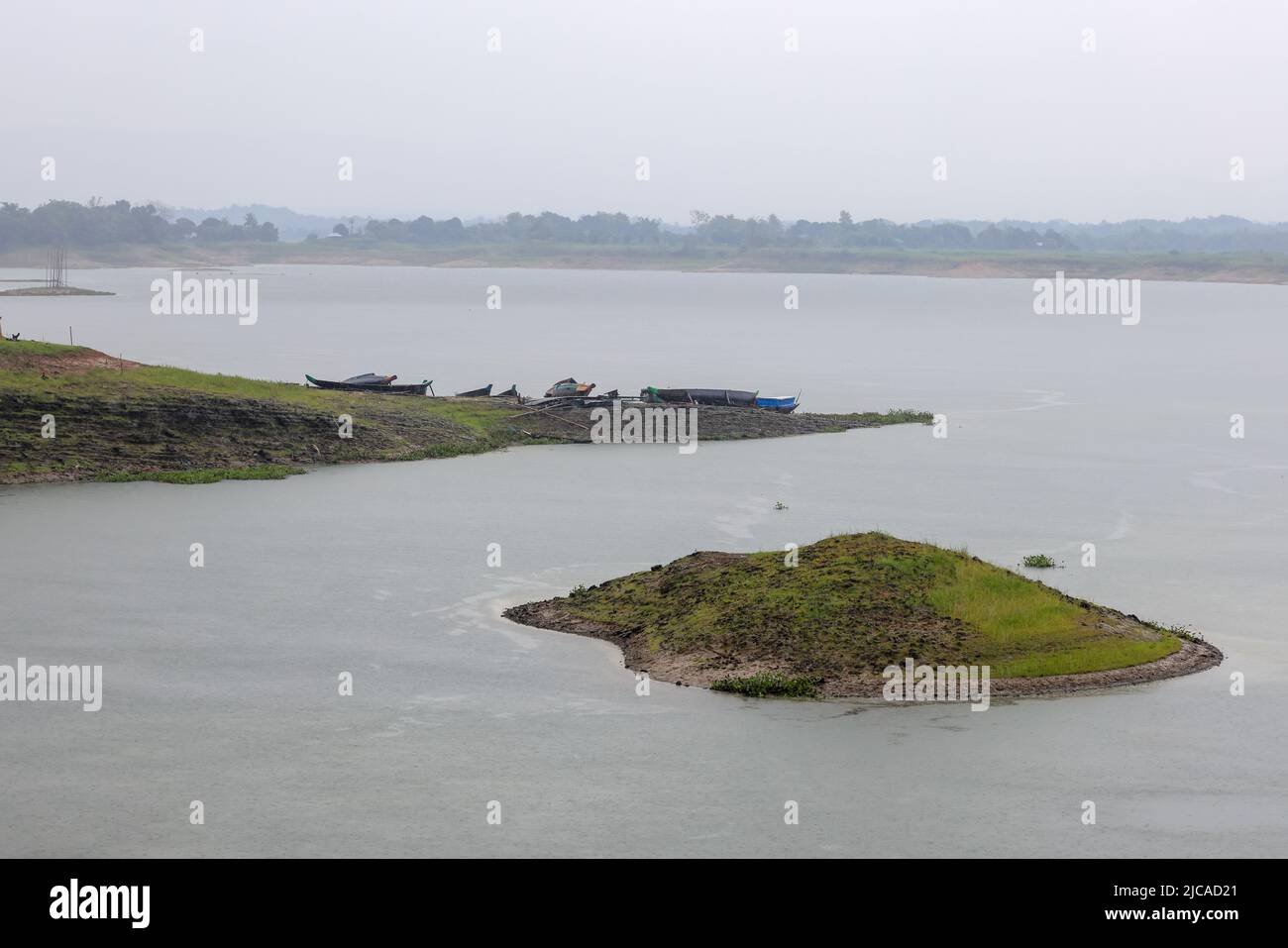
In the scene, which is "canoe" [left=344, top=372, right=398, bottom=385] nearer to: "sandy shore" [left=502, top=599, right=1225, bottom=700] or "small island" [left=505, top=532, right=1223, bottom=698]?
"small island" [left=505, top=532, right=1223, bottom=698]

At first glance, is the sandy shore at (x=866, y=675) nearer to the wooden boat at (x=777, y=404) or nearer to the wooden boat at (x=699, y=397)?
the wooden boat at (x=699, y=397)

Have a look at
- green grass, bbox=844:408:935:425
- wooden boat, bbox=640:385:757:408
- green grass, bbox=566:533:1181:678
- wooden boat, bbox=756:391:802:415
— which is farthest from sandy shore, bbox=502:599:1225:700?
green grass, bbox=844:408:935:425

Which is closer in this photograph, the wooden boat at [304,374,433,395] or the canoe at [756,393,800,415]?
the wooden boat at [304,374,433,395]

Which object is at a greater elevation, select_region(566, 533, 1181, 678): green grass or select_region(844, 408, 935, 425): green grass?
select_region(844, 408, 935, 425): green grass

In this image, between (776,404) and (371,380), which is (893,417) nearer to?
(776,404)

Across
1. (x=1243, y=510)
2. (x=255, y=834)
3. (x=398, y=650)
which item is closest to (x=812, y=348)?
(x=1243, y=510)
